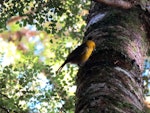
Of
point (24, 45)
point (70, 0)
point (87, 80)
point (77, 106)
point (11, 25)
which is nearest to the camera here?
point (77, 106)

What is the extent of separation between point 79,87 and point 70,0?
3.61 metres

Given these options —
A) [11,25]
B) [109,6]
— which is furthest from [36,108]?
[11,25]

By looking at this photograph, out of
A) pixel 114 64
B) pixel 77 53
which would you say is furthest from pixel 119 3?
pixel 114 64

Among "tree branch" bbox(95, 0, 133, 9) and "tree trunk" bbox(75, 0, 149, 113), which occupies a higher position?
"tree branch" bbox(95, 0, 133, 9)

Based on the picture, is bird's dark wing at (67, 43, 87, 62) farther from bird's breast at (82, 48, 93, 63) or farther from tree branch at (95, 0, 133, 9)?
tree branch at (95, 0, 133, 9)

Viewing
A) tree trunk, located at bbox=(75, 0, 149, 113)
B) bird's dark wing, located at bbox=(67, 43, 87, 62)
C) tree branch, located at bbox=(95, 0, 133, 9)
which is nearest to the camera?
tree trunk, located at bbox=(75, 0, 149, 113)

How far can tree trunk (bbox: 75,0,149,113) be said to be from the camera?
7.91ft

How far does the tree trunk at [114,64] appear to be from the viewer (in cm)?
241

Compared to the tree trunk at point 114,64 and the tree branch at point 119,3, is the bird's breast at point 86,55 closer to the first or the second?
the tree trunk at point 114,64

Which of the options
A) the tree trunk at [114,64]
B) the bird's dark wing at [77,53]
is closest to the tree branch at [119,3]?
the tree trunk at [114,64]

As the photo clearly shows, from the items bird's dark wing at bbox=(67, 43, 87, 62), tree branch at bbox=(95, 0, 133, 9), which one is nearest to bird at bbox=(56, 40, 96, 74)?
bird's dark wing at bbox=(67, 43, 87, 62)

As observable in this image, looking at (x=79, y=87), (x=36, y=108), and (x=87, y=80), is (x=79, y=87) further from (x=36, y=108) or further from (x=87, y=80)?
(x=36, y=108)

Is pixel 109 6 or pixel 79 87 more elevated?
pixel 109 6

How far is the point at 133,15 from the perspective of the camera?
12.1 ft
